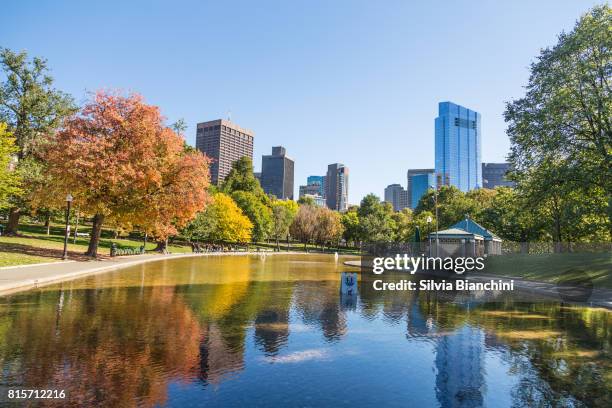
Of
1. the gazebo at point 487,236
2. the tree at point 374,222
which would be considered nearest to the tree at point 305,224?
the tree at point 374,222

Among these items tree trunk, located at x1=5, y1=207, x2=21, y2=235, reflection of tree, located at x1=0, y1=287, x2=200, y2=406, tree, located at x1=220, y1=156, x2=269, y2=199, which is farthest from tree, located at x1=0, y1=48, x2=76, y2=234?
tree, located at x1=220, y1=156, x2=269, y2=199

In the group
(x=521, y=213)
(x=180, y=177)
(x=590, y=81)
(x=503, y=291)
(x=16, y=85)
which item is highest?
(x=16, y=85)

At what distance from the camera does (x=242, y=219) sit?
74.1m

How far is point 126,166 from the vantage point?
29984mm

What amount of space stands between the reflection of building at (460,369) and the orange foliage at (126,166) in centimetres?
2642

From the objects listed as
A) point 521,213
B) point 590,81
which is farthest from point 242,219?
point 590,81

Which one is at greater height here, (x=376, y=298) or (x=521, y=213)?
(x=521, y=213)

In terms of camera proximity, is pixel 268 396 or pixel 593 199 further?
pixel 593 199

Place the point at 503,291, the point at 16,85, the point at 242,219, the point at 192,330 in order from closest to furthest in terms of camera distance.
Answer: the point at 192,330 → the point at 503,291 → the point at 16,85 → the point at 242,219

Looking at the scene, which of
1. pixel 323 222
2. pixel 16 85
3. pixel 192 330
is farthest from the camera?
pixel 323 222

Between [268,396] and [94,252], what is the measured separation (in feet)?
108

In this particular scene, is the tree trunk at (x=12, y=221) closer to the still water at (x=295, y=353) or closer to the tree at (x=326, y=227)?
the still water at (x=295, y=353)

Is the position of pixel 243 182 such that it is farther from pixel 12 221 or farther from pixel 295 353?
pixel 295 353

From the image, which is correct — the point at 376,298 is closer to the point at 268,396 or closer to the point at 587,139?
the point at 268,396
